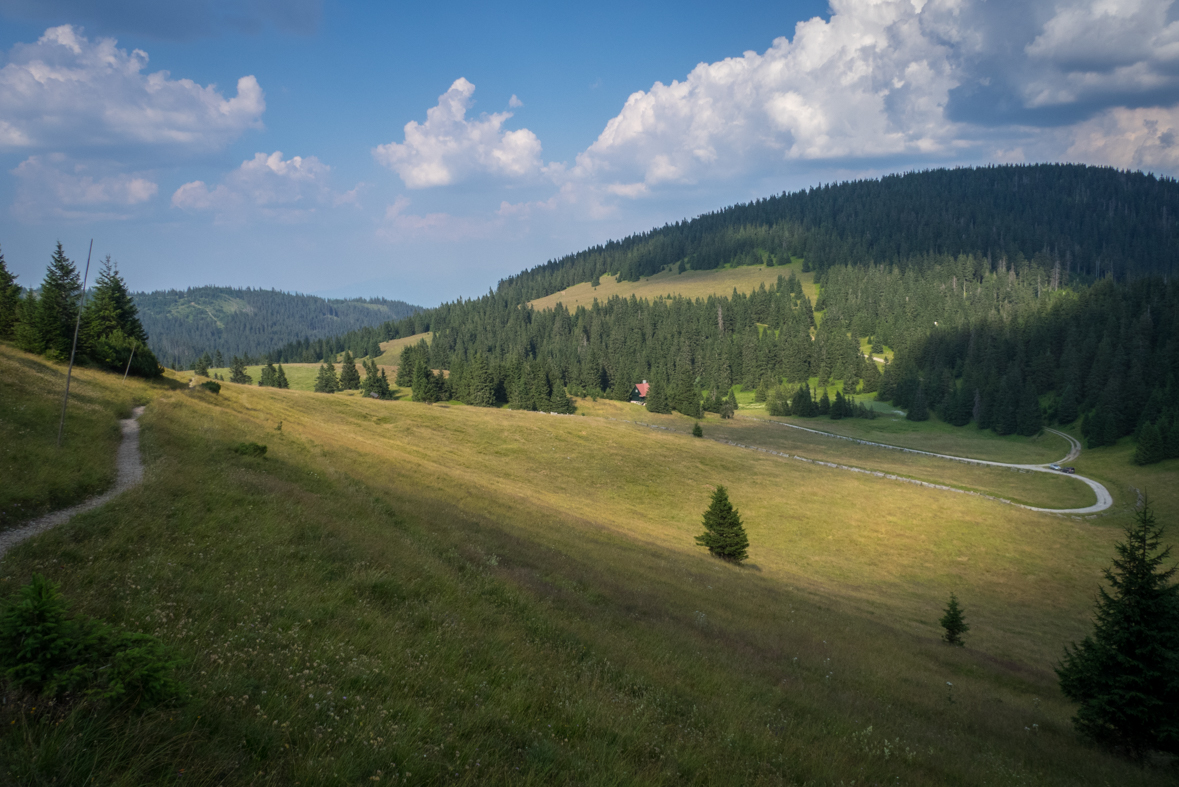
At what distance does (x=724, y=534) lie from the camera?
37.0m

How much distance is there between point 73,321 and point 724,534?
48.3 m

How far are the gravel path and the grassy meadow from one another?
0.50 m

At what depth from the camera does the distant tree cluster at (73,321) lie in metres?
36.1

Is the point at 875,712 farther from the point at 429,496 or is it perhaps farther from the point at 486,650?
the point at 429,496

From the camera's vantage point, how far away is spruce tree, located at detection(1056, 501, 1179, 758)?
44.7 feet

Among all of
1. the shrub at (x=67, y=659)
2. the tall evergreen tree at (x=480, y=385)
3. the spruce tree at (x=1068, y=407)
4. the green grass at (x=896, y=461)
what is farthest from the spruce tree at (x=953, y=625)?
the spruce tree at (x=1068, y=407)

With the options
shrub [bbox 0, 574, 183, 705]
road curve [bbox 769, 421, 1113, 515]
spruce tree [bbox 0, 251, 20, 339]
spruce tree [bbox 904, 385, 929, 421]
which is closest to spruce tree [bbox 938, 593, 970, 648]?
shrub [bbox 0, 574, 183, 705]

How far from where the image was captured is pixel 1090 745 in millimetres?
14383

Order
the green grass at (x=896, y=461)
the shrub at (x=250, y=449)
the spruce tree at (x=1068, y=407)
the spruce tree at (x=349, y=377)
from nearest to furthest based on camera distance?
1. the shrub at (x=250, y=449)
2. the green grass at (x=896, y=461)
3. the spruce tree at (x=1068, y=407)
4. the spruce tree at (x=349, y=377)

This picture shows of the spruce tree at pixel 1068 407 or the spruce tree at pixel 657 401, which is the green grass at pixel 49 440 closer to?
the spruce tree at pixel 657 401

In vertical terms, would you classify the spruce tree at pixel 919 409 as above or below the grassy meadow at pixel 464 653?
above

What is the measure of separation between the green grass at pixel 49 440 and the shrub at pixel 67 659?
9.75 meters

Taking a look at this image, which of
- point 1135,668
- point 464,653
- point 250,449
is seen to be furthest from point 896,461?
point 464,653

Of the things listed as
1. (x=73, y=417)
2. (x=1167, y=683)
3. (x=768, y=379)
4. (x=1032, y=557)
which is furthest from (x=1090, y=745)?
(x=768, y=379)
